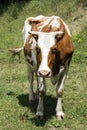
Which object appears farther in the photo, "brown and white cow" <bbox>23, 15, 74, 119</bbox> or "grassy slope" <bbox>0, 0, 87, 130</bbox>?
"grassy slope" <bbox>0, 0, 87, 130</bbox>

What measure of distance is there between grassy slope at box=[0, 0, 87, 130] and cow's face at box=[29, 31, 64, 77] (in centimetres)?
145

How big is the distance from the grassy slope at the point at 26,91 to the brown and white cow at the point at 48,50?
12.7 inches

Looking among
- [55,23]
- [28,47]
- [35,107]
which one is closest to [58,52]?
[55,23]

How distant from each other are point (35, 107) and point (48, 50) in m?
2.14

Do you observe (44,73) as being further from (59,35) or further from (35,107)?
(35,107)

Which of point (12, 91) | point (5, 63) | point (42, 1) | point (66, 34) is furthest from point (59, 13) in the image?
point (66, 34)

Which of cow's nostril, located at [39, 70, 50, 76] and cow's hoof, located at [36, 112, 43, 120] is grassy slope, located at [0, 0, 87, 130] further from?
cow's nostril, located at [39, 70, 50, 76]

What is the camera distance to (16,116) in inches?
320

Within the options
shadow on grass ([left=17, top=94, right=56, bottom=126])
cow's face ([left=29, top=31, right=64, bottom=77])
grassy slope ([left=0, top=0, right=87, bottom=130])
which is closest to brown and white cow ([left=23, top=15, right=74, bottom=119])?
cow's face ([left=29, top=31, right=64, bottom=77])

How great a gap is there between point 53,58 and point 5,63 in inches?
240

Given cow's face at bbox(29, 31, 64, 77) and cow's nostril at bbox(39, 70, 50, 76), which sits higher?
cow's face at bbox(29, 31, 64, 77)

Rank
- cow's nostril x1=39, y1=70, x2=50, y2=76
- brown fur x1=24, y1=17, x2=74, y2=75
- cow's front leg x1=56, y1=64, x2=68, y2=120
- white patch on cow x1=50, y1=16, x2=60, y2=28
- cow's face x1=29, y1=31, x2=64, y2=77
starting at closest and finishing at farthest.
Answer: cow's nostril x1=39, y1=70, x2=50, y2=76, cow's face x1=29, y1=31, x2=64, y2=77, brown fur x1=24, y1=17, x2=74, y2=75, white patch on cow x1=50, y1=16, x2=60, y2=28, cow's front leg x1=56, y1=64, x2=68, y2=120

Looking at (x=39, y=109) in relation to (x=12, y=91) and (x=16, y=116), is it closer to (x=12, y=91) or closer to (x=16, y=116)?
(x=16, y=116)

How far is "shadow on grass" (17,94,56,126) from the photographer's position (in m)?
7.89
